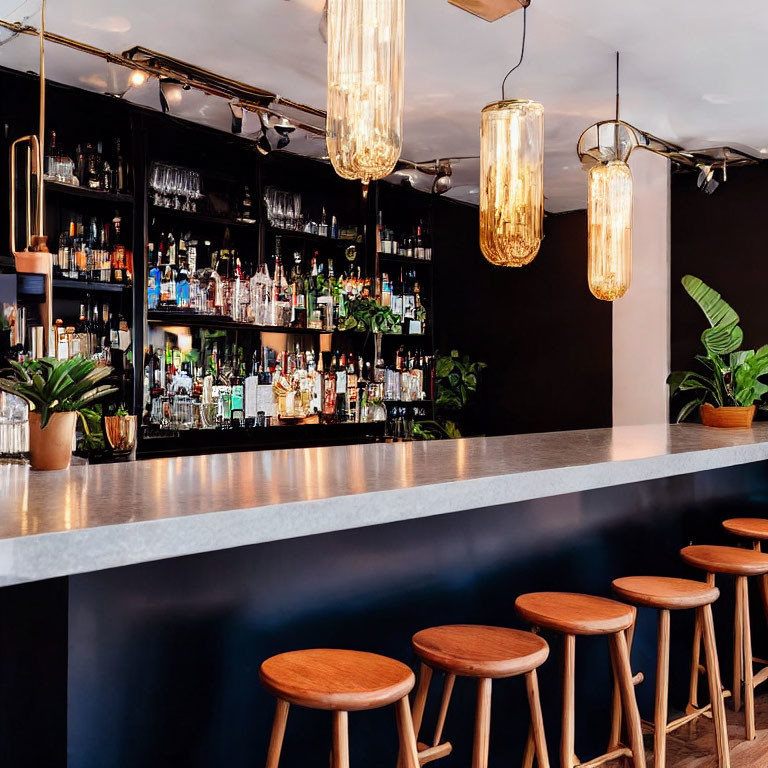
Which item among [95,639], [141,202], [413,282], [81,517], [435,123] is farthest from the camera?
[413,282]

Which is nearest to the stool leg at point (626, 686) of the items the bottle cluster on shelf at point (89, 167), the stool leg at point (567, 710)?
the stool leg at point (567, 710)

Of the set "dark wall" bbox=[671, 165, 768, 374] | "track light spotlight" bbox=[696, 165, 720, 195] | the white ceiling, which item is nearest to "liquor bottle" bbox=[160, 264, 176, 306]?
the white ceiling

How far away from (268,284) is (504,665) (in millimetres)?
3318

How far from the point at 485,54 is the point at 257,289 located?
180cm

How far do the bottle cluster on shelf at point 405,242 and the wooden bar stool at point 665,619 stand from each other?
339cm

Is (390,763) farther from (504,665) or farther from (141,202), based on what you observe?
(141,202)

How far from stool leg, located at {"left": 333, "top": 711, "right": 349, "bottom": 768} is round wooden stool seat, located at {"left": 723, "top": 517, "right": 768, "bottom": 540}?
2109 mm

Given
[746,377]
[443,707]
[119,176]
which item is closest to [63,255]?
[119,176]

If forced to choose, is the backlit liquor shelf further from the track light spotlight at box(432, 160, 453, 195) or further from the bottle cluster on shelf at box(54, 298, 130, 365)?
the track light spotlight at box(432, 160, 453, 195)

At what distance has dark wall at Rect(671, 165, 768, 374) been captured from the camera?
17.5 ft

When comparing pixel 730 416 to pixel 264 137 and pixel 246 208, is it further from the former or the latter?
pixel 246 208

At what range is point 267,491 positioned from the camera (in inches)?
63.2

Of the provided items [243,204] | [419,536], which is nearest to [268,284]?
[243,204]

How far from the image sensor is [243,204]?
4.56 meters
